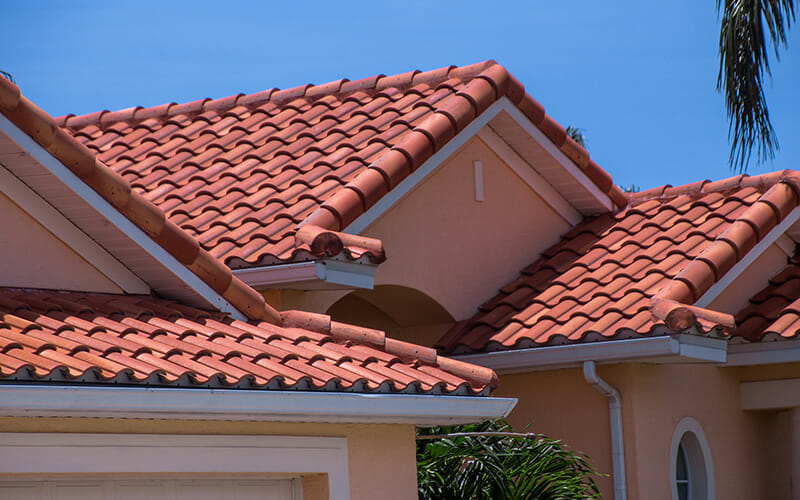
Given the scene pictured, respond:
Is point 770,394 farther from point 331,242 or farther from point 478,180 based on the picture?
point 331,242

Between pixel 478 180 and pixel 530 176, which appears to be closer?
pixel 478 180

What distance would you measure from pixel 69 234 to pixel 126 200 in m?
0.50

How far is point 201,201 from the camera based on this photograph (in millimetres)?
11508

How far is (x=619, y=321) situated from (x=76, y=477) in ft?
18.0

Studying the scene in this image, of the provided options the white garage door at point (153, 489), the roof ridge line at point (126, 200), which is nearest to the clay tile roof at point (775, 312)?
the roof ridge line at point (126, 200)

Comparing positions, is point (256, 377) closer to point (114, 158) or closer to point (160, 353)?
point (160, 353)

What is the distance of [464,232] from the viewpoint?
1258cm

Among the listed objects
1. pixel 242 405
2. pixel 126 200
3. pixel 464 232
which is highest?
pixel 464 232

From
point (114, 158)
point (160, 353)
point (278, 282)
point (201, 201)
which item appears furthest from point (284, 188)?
point (160, 353)

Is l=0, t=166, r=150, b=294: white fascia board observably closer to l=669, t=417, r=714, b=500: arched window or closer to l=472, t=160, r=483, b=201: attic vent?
l=472, t=160, r=483, b=201: attic vent

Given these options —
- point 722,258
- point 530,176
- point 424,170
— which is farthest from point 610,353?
point 530,176

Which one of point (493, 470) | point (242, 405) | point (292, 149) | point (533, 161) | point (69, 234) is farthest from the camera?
point (533, 161)

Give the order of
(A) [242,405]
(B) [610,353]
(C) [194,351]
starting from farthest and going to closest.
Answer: (B) [610,353]
(C) [194,351]
(A) [242,405]

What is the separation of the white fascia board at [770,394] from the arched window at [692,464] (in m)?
0.73
